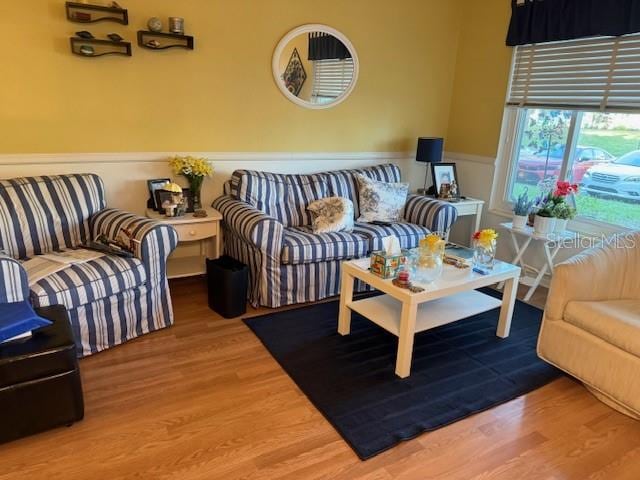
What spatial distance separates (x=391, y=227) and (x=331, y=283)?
0.65 m

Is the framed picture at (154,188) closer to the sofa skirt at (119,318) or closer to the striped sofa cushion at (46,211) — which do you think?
the striped sofa cushion at (46,211)

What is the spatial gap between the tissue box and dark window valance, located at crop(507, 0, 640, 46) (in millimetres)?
2203

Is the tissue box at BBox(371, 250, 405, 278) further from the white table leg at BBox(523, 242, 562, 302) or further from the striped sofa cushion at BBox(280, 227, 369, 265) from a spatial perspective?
the white table leg at BBox(523, 242, 562, 302)

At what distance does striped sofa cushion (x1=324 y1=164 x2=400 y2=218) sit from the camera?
3.69 meters

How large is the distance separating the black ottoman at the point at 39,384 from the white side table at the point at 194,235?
1.21 meters

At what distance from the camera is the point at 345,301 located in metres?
2.70

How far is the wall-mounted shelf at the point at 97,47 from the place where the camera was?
2826 millimetres

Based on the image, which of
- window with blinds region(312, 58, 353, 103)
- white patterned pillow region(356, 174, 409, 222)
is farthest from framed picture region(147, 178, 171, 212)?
white patterned pillow region(356, 174, 409, 222)

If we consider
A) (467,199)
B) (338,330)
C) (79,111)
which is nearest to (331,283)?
(338,330)

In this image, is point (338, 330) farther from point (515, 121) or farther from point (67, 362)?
point (515, 121)

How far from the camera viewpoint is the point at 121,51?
2.96 metres

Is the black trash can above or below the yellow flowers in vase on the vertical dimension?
below

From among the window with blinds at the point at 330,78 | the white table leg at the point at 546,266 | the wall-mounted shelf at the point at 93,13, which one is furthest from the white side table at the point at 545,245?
the wall-mounted shelf at the point at 93,13

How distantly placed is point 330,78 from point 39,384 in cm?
301
